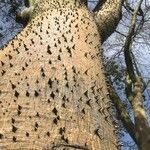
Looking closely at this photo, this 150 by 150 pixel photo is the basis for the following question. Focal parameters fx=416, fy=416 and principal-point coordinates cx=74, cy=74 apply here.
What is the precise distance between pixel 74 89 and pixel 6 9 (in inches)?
284

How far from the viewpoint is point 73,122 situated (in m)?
1.90

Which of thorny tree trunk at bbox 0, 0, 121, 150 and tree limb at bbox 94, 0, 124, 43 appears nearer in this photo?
thorny tree trunk at bbox 0, 0, 121, 150

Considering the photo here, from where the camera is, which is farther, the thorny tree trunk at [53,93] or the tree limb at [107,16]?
the tree limb at [107,16]

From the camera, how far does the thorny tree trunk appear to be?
1727mm

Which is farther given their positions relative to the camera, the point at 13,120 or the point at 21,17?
the point at 21,17

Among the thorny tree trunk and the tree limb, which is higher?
A: the tree limb

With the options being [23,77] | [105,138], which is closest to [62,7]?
[23,77]

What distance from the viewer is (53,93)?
2053mm

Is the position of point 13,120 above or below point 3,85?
below

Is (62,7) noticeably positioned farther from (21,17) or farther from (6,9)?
(6,9)

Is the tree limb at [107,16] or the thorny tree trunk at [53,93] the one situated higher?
the tree limb at [107,16]

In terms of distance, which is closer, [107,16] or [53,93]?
[53,93]

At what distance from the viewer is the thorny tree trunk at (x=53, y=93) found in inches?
68.0

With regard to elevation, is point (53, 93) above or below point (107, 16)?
below
